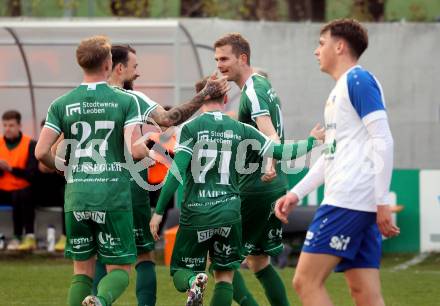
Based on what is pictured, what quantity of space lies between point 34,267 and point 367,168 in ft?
26.5

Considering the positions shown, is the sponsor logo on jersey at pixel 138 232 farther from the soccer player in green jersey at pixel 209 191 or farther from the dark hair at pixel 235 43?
the dark hair at pixel 235 43

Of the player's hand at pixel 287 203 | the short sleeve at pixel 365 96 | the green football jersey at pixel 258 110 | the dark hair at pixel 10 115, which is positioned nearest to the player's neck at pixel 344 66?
the short sleeve at pixel 365 96

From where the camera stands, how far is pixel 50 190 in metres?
15.7

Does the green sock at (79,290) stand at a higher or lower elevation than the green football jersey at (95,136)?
lower

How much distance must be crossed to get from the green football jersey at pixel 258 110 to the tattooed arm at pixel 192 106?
529 millimetres

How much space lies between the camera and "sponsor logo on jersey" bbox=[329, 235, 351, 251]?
252 inches

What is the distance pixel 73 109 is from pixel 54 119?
0.14m

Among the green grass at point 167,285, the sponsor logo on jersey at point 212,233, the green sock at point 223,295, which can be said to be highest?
the sponsor logo on jersey at point 212,233

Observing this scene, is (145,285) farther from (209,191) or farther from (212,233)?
(209,191)

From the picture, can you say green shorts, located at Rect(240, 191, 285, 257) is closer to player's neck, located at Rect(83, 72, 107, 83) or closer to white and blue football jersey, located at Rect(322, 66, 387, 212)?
player's neck, located at Rect(83, 72, 107, 83)

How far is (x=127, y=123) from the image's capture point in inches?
300

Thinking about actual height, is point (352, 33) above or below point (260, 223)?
above

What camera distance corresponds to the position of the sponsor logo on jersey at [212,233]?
8047 millimetres

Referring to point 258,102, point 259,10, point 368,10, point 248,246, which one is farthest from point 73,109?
point 368,10
